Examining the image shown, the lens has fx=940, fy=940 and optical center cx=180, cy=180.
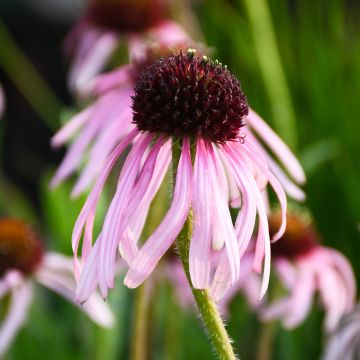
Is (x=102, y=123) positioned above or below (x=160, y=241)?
above

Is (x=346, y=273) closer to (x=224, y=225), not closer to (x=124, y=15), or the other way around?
(x=224, y=225)

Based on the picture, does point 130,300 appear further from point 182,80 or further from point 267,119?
point 182,80

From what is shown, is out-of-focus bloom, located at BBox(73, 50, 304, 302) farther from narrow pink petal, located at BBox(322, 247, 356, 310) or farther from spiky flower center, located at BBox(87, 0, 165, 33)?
spiky flower center, located at BBox(87, 0, 165, 33)

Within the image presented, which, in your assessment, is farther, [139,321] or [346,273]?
[346,273]

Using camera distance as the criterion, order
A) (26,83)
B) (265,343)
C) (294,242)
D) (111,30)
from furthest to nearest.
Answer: (26,83)
(111,30)
(294,242)
(265,343)

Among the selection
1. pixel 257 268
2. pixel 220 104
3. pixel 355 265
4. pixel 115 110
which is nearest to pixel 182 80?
pixel 220 104

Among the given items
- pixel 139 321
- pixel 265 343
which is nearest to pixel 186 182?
pixel 139 321

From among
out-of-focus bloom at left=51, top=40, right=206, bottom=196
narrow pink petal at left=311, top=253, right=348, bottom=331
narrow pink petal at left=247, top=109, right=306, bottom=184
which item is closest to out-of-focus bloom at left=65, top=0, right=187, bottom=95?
out-of-focus bloom at left=51, top=40, right=206, bottom=196
